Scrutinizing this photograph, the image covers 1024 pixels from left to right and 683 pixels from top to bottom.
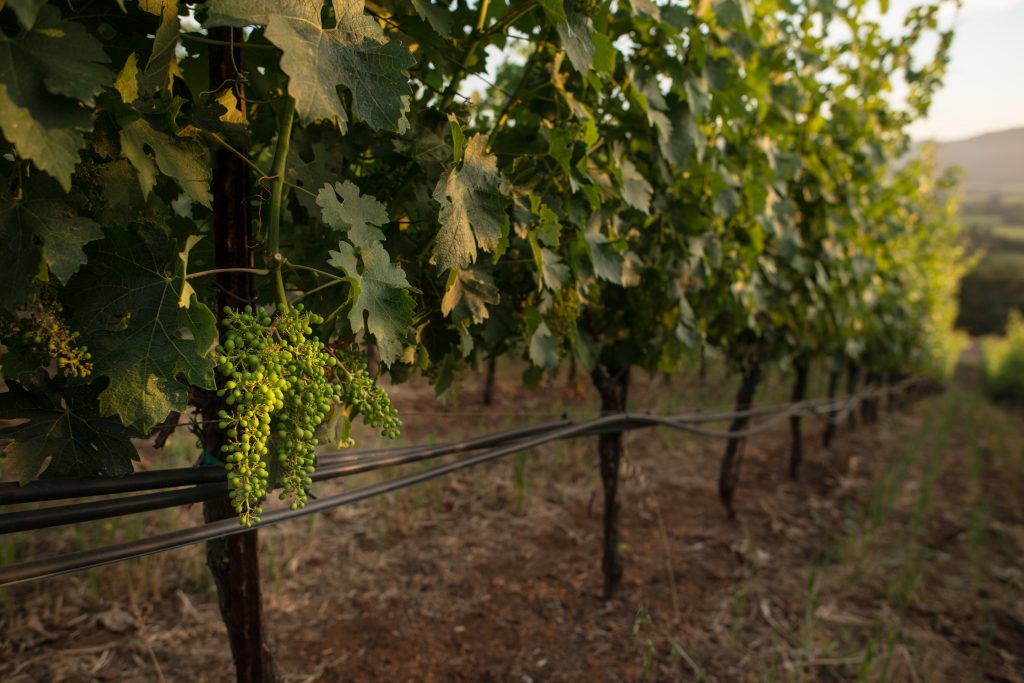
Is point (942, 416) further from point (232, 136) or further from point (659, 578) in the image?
point (232, 136)

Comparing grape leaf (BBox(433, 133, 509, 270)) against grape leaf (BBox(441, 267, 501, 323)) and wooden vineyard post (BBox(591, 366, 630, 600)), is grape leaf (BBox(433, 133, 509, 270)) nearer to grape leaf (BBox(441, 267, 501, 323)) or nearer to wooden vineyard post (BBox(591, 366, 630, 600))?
grape leaf (BBox(441, 267, 501, 323))

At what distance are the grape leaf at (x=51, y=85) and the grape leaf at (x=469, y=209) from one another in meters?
0.65

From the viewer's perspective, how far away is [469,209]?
1.50 metres

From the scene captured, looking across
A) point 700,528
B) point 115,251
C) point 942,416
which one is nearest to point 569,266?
point 115,251

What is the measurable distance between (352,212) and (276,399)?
458 mm

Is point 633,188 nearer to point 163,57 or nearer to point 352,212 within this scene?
point 352,212

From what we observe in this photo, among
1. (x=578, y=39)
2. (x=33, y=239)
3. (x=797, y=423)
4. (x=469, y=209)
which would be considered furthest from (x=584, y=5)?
(x=797, y=423)

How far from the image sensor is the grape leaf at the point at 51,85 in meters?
0.92

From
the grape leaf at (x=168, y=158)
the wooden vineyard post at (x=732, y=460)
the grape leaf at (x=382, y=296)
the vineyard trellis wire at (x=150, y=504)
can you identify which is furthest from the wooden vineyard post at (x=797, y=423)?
the grape leaf at (x=168, y=158)

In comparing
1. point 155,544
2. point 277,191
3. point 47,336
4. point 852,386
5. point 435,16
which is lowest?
point 852,386

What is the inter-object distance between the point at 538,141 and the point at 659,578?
3.10 metres

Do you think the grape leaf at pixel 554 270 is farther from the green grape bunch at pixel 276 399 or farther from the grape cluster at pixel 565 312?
Answer: the green grape bunch at pixel 276 399

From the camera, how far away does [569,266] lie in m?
2.28

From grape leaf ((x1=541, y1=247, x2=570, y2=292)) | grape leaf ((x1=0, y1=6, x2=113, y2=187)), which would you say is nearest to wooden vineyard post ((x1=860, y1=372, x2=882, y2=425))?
grape leaf ((x1=541, y1=247, x2=570, y2=292))
